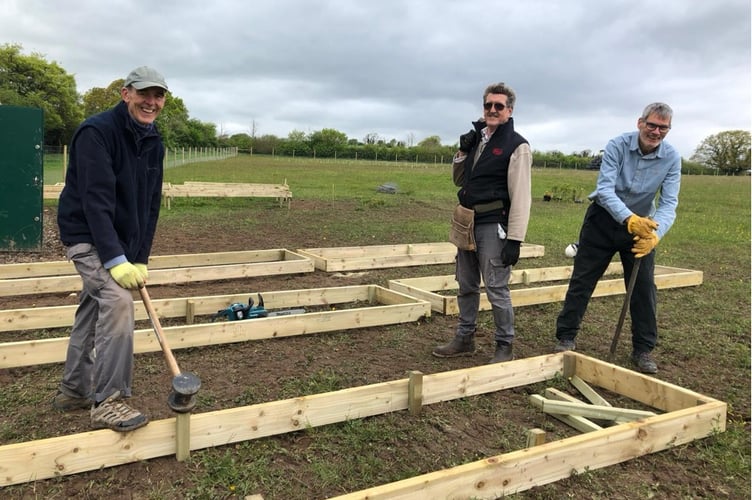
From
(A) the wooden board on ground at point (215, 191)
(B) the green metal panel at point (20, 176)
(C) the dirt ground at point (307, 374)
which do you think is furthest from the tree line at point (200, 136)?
(C) the dirt ground at point (307, 374)

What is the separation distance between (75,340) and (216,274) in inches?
151

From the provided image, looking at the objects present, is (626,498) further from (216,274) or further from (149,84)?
(216,274)

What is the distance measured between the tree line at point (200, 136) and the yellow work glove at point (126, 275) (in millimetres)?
34143

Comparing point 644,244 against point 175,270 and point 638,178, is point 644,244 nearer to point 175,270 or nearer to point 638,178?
point 638,178

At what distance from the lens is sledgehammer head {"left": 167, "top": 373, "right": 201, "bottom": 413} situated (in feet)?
8.98

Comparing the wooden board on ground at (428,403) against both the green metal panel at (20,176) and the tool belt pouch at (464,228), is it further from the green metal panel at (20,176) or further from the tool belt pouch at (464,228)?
the green metal panel at (20,176)

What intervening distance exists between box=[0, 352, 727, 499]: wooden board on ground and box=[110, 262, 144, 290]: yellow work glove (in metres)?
0.79

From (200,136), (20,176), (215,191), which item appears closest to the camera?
(20,176)

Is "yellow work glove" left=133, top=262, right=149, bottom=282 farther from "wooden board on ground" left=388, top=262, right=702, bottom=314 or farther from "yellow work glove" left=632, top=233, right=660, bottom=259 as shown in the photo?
"yellow work glove" left=632, top=233, right=660, bottom=259

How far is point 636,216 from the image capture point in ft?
14.4

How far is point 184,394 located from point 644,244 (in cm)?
374

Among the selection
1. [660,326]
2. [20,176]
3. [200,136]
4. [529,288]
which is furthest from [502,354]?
[200,136]

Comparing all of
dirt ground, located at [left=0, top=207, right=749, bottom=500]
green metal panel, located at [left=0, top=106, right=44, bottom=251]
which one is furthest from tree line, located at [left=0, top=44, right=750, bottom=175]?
dirt ground, located at [left=0, top=207, right=749, bottom=500]

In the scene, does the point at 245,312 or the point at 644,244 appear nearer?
the point at 644,244
